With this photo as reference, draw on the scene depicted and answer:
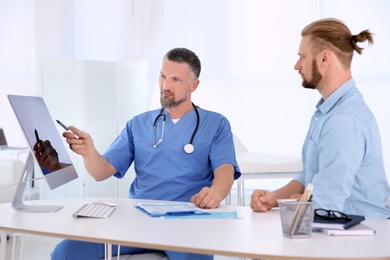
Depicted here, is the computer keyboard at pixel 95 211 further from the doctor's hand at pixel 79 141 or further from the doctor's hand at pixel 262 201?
the doctor's hand at pixel 262 201

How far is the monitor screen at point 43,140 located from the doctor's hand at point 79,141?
0.04 metres

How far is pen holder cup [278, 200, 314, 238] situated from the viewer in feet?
4.48

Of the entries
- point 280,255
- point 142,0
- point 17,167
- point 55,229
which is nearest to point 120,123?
point 17,167

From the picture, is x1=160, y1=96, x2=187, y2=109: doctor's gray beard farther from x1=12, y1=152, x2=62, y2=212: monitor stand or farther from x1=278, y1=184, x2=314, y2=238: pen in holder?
x1=278, y1=184, x2=314, y2=238: pen in holder

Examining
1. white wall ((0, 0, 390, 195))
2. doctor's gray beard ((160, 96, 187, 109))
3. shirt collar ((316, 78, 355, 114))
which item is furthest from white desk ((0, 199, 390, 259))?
white wall ((0, 0, 390, 195))

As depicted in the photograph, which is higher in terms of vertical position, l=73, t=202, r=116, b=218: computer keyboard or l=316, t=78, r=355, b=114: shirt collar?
l=316, t=78, r=355, b=114: shirt collar

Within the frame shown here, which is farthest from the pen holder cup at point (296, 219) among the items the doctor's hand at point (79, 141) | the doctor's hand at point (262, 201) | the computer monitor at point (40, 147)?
the doctor's hand at point (79, 141)

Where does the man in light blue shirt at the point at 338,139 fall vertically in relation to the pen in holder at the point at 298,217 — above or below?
above

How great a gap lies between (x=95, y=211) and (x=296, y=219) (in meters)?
0.64

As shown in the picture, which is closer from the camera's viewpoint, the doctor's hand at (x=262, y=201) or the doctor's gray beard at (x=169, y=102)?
the doctor's hand at (x=262, y=201)

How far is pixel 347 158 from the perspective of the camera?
1.61 metres

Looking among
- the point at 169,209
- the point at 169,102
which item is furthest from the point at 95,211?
the point at 169,102

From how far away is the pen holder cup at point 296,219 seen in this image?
1.37m

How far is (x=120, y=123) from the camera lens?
192 inches
